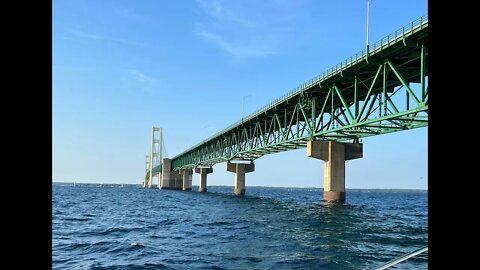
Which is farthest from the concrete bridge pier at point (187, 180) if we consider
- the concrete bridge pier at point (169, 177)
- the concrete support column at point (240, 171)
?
the concrete support column at point (240, 171)

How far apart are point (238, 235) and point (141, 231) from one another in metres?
5.93

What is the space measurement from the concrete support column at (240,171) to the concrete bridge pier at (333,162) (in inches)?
1777

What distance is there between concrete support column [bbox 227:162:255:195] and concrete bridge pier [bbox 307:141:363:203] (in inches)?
1777

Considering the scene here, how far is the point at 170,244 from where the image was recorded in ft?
60.5

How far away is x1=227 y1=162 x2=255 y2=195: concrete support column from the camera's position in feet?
324

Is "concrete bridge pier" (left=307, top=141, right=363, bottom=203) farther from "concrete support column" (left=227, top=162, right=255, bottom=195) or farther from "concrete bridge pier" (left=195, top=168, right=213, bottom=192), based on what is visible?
"concrete bridge pier" (left=195, top=168, right=213, bottom=192)

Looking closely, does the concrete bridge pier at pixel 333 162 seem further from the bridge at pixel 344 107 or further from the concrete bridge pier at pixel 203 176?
the concrete bridge pier at pixel 203 176

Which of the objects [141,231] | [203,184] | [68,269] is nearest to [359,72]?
[141,231]

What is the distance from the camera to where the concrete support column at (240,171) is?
98812mm

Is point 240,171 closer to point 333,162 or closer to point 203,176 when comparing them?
point 203,176

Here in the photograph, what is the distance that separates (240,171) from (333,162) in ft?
155

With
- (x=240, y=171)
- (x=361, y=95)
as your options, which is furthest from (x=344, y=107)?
(x=240, y=171)

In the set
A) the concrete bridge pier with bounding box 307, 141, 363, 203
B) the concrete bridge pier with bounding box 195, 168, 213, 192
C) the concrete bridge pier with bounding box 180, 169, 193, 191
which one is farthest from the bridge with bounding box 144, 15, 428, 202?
the concrete bridge pier with bounding box 180, 169, 193, 191
